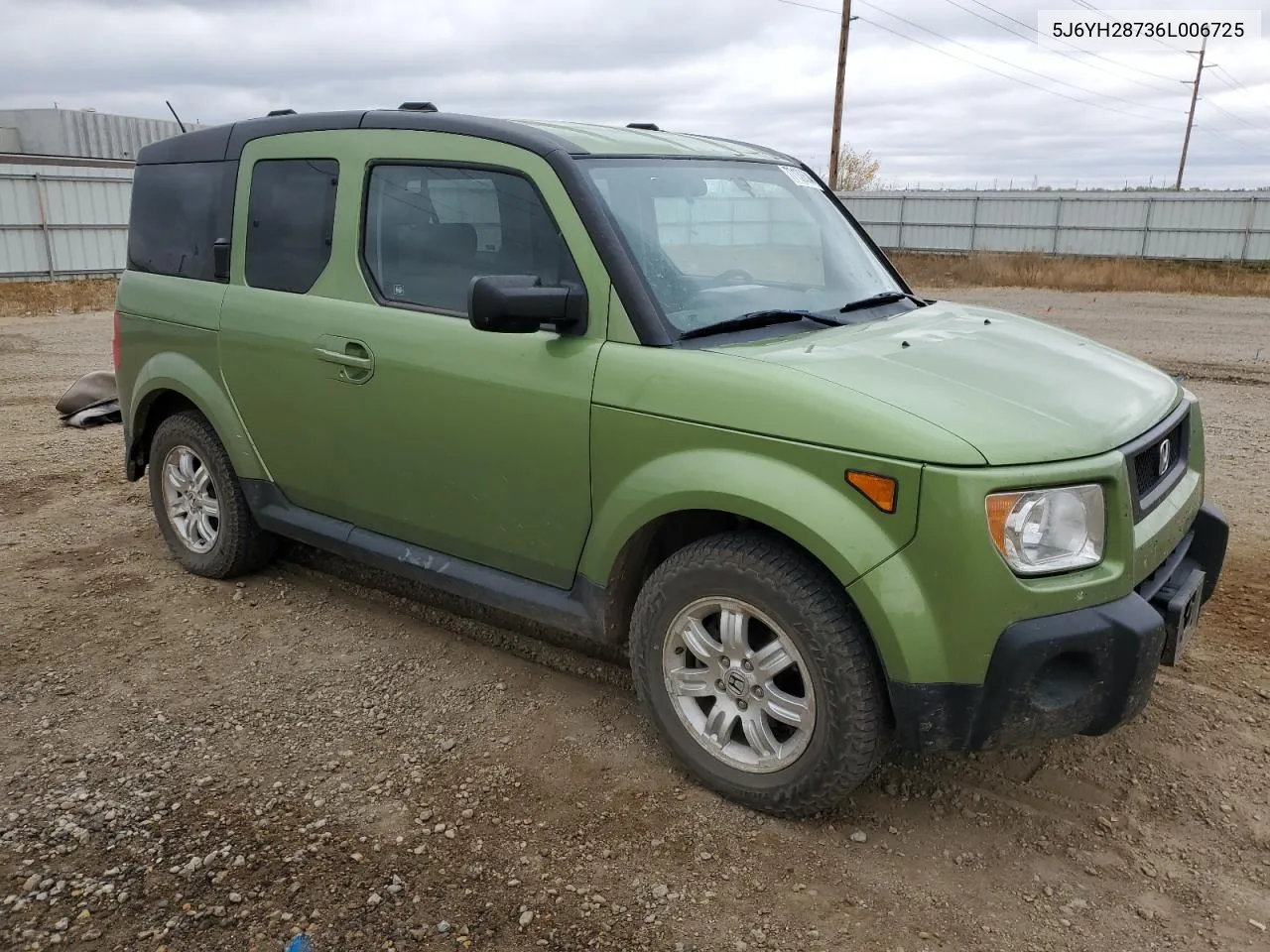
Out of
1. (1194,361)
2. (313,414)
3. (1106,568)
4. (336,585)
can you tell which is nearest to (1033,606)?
(1106,568)

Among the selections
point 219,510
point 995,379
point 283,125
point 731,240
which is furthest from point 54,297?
point 995,379

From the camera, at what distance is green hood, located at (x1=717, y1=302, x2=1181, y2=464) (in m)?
2.65

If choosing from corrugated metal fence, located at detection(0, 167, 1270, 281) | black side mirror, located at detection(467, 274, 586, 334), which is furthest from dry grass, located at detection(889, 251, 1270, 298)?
black side mirror, located at detection(467, 274, 586, 334)

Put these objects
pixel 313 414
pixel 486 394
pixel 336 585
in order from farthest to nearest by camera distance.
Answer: pixel 336 585, pixel 313 414, pixel 486 394

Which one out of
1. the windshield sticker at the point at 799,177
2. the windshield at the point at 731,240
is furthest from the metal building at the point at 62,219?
the windshield at the point at 731,240

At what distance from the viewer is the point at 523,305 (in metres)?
3.03

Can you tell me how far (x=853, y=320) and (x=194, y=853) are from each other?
266 centimetres

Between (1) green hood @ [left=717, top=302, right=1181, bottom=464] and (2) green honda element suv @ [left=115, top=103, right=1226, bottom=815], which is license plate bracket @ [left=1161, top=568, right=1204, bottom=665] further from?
(1) green hood @ [left=717, top=302, right=1181, bottom=464]

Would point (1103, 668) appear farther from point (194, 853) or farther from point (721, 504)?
point (194, 853)

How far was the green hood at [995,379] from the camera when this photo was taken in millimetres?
2646

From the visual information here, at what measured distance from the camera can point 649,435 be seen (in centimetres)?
304

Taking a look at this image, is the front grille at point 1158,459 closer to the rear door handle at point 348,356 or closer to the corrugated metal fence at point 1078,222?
the rear door handle at point 348,356

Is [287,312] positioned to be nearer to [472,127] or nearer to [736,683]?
[472,127]

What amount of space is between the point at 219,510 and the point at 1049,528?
367 cm
